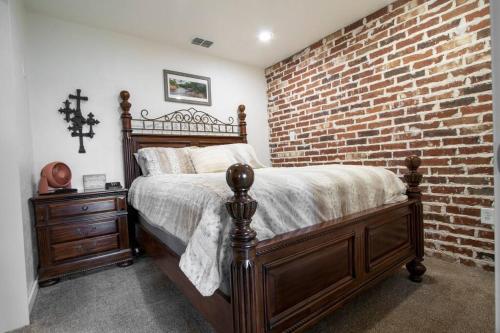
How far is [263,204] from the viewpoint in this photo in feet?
3.61

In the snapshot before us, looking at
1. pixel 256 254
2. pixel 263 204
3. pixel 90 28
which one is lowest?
pixel 256 254

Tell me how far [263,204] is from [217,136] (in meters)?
2.33

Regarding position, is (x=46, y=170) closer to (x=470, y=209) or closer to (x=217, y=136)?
(x=217, y=136)

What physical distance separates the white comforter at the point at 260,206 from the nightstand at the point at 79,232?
0.74 metres

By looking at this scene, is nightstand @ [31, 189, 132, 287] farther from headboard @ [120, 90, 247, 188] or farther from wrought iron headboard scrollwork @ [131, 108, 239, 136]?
wrought iron headboard scrollwork @ [131, 108, 239, 136]

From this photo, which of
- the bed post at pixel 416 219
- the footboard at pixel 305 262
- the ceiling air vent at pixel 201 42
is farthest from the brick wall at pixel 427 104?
the ceiling air vent at pixel 201 42

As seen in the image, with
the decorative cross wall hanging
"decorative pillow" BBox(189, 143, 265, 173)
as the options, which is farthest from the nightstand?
"decorative pillow" BBox(189, 143, 265, 173)

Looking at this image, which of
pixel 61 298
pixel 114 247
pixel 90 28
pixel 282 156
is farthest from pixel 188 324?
pixel 90 28

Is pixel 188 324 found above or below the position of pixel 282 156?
below

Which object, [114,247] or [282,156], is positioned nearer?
[114,247]

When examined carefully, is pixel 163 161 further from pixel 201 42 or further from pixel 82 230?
pixel 201 42

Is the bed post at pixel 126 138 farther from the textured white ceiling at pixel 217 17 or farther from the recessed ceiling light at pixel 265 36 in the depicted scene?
the recessed ceiling light at pixel 265 36

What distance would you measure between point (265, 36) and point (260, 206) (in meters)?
2.56

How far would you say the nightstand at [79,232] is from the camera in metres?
1.94
